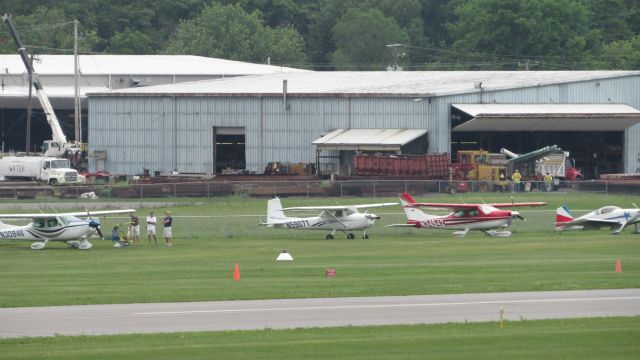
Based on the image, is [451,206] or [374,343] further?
[451,206]

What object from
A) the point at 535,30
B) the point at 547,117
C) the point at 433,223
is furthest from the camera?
the point at 535,30

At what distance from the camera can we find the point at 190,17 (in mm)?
166750

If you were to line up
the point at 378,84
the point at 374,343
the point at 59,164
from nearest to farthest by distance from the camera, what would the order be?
the point at 374,343 → the point at 59,164 → the point at 378,84

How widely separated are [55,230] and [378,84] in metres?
38.5

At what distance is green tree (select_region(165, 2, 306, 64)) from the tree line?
0.11 metres

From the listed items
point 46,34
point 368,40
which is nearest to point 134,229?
point 368,40

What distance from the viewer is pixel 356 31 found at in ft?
489

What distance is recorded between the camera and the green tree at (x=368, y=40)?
484 feet

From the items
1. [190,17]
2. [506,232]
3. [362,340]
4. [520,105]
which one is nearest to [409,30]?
[190,17]

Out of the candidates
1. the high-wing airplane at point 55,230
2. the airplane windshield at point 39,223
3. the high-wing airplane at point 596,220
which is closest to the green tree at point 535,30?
the high-wing airplane at point 596,220

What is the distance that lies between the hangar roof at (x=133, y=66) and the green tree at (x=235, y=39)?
27.1 metres

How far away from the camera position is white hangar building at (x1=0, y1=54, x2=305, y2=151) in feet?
348

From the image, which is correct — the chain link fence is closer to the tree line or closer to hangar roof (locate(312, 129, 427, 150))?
hangar roof (locate(312, 129, 427, 150))

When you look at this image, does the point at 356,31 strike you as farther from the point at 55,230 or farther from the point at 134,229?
the point at 55,230
